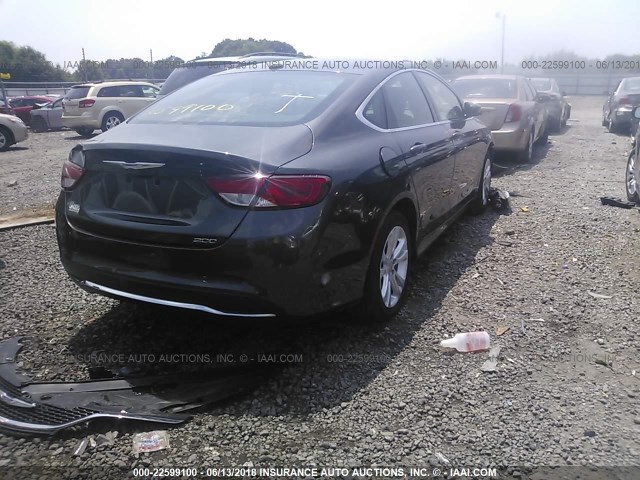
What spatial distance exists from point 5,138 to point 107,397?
13.4 m

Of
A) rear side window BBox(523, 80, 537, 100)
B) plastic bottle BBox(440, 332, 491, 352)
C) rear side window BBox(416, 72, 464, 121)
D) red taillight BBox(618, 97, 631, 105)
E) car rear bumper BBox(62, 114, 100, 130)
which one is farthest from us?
car rear bumper BBox(62, 114, 100, 130)

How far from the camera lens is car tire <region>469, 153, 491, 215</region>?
6161mm

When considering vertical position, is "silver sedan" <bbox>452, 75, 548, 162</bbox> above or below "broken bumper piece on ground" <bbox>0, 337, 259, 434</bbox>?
above

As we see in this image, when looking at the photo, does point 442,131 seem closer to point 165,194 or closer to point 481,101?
point 165,194

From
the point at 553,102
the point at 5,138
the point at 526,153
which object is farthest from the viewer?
the point at 553,102

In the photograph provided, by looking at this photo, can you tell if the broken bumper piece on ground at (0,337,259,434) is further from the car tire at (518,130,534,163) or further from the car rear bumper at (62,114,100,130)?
the car rear bumper at (62,114,100,130)

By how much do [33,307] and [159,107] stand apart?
5.42 ft

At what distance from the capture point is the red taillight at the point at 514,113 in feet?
29.7

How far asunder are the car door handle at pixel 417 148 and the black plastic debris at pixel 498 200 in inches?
115

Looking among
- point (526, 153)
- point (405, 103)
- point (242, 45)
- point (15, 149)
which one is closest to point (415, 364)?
point (405, 103)

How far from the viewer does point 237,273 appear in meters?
2.71

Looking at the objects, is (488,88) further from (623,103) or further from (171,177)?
(171,177)

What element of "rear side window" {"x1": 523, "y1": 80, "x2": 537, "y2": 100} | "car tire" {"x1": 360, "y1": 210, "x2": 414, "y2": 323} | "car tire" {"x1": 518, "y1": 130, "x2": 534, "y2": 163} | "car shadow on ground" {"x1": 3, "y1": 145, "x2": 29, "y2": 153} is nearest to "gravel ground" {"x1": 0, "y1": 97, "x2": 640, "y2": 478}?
"car tire" {"x1": 360, "y1": 210, "x2": 414, "y2": 323}

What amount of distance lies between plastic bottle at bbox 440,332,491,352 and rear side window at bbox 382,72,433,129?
147 cm
